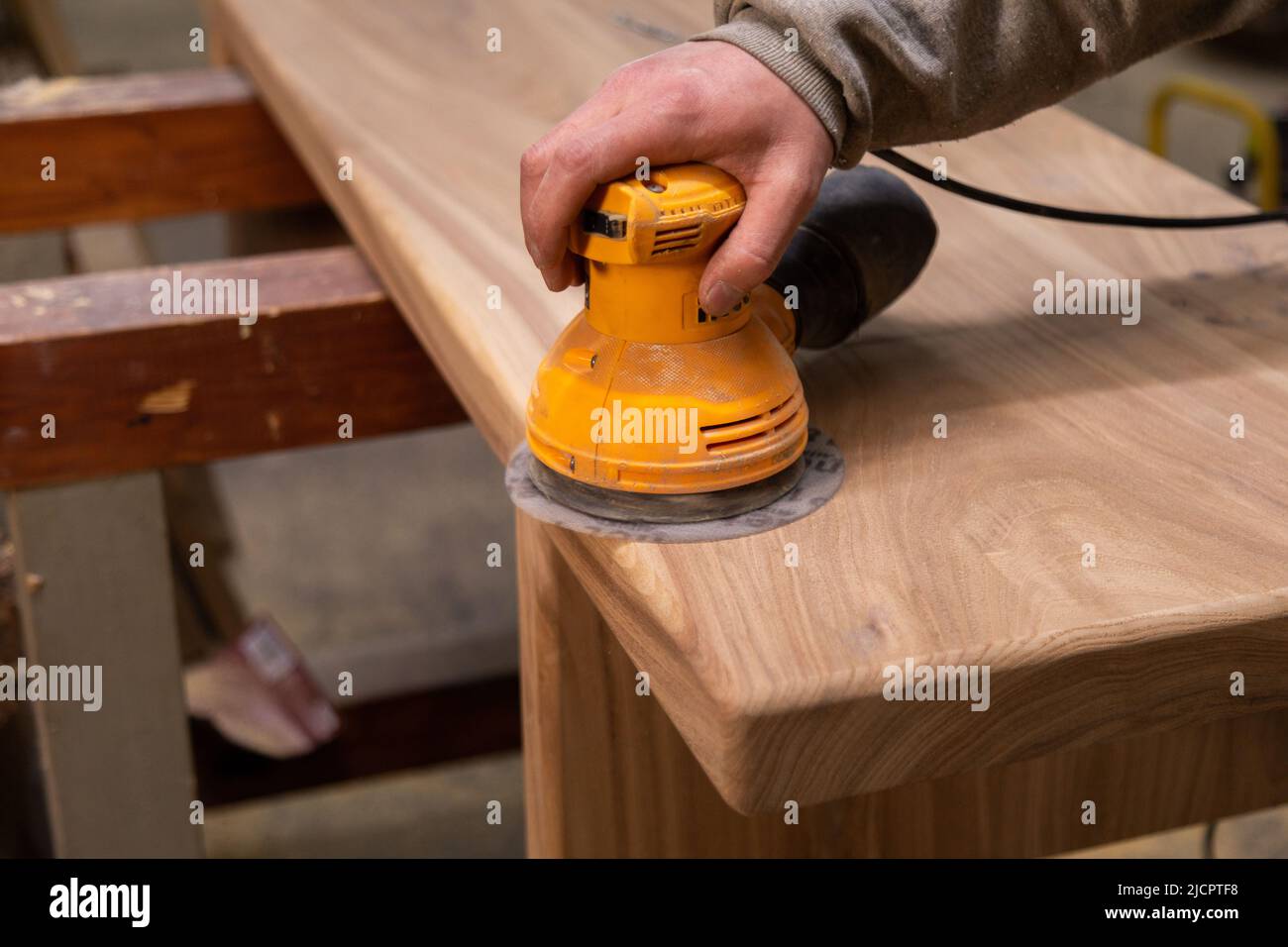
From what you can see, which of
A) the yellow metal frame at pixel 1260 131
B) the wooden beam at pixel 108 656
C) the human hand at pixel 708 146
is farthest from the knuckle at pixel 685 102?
the yellow metal frame at pixel 1260 131

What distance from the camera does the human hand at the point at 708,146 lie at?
697mm

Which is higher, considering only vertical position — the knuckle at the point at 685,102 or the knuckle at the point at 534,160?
the knuckle at the point at 685,102

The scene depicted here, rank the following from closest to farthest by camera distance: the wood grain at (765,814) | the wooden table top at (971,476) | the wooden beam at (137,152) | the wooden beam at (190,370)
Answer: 1. the wooden table top at (971,476)
2. the wood grain at (765,814)
3. the wooden beam at (190,370)
4. the wooden beam at (137,152)

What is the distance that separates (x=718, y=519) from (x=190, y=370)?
51 centimetres

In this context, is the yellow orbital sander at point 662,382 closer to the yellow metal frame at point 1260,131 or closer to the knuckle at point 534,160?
the knuckle at point 534,160

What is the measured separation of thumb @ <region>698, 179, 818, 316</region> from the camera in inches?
28.0

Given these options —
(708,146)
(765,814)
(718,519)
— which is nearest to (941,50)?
(708,146)

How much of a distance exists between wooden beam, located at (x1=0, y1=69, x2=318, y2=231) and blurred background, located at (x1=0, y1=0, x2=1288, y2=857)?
417mm

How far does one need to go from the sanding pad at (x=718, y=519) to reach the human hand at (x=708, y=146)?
0.36 ft

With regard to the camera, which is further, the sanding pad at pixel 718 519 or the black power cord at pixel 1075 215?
the black power cord at pixel 1075 215

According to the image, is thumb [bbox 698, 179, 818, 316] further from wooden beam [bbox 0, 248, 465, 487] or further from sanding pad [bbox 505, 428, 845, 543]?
wooden beam [bbox 0, 248, 465, 487]

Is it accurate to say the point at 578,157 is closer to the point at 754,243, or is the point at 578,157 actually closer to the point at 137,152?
the point at 754,243

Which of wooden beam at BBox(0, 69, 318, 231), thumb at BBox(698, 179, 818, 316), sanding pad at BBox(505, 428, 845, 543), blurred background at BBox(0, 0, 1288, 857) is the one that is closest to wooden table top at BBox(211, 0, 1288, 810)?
sanding pad at BBox(505, 428, 845, 543)

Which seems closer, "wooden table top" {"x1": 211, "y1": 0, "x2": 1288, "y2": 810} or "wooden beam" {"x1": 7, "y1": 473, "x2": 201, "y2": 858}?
"wooden table top" {"x1": 211, "y1": 0, "x2": 1288, "y2": 810}
